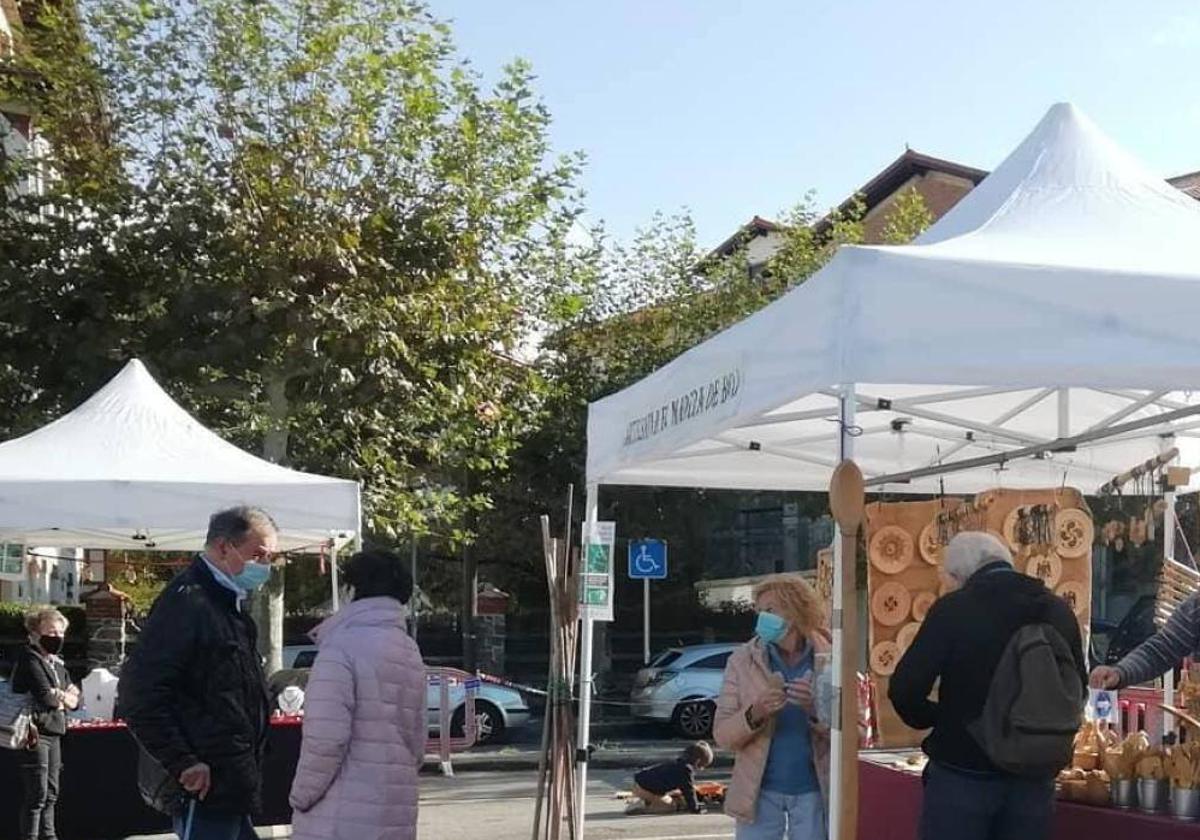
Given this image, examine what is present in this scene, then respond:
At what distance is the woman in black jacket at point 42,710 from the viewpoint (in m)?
7.73

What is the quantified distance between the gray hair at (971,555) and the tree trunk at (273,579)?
1075cm

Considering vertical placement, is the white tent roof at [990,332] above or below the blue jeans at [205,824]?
above

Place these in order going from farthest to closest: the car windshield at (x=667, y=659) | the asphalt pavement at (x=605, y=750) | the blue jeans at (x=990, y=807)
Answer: the car windshield at (x=667, y=659), the asphalt pavement at (x=605, y=750), the blue jeans at (x=990, y=807)

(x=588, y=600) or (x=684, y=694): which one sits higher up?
(x=588, y=600)

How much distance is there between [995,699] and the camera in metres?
4.00

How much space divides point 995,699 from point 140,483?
5.39 m

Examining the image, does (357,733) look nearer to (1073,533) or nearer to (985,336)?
(985,336)

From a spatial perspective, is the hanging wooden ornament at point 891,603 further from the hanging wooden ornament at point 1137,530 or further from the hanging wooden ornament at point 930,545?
the hanging wooden ornament at point 1137,530

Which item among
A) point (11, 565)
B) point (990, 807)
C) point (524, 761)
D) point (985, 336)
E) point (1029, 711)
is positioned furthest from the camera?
point (11, 565)

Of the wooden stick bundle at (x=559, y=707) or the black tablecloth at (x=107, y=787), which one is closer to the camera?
the wooden stick bundle at (x=559, y=707)

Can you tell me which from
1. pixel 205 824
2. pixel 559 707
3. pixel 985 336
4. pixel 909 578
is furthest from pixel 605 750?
pixel 985 336

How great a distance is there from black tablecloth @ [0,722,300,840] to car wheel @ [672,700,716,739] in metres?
11.0

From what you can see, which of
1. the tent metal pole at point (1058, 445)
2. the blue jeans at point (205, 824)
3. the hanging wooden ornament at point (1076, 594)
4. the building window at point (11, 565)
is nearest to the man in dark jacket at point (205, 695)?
the blue jeans at point (205, 824)

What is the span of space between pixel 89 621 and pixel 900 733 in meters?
14.7
